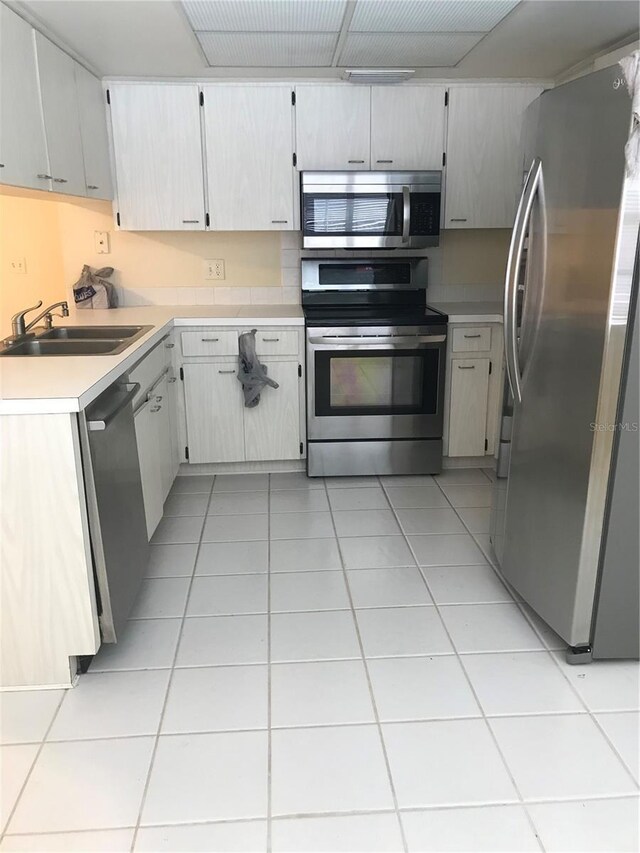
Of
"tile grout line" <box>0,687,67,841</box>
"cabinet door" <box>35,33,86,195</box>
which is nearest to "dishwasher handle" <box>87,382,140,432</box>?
"tile grout line" <box>0,687,67,841</box>

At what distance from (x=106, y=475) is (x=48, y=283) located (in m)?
2.35

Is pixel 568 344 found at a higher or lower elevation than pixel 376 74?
lower

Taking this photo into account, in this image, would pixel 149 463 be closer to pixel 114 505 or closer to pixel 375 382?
pixel 114 505

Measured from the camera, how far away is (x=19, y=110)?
2475mm

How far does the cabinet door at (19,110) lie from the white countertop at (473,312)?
6.81ft

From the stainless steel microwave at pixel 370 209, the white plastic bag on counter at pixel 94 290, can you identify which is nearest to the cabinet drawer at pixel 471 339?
the stainless steel microwave at pixel 370 209

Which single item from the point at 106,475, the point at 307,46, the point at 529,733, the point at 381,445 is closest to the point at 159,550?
the point at 106,475

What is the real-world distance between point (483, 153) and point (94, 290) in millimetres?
2318

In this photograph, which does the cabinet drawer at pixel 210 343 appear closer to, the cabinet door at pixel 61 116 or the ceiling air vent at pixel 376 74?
the cabinet door at pixel 61 116

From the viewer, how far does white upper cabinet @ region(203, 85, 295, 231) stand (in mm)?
3514

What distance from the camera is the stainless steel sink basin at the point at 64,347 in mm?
2729

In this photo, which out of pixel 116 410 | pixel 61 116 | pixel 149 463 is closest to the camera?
pixel 116 410


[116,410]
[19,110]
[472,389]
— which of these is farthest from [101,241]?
[472,389]

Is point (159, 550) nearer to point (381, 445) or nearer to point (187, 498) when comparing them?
point (187, 498)
